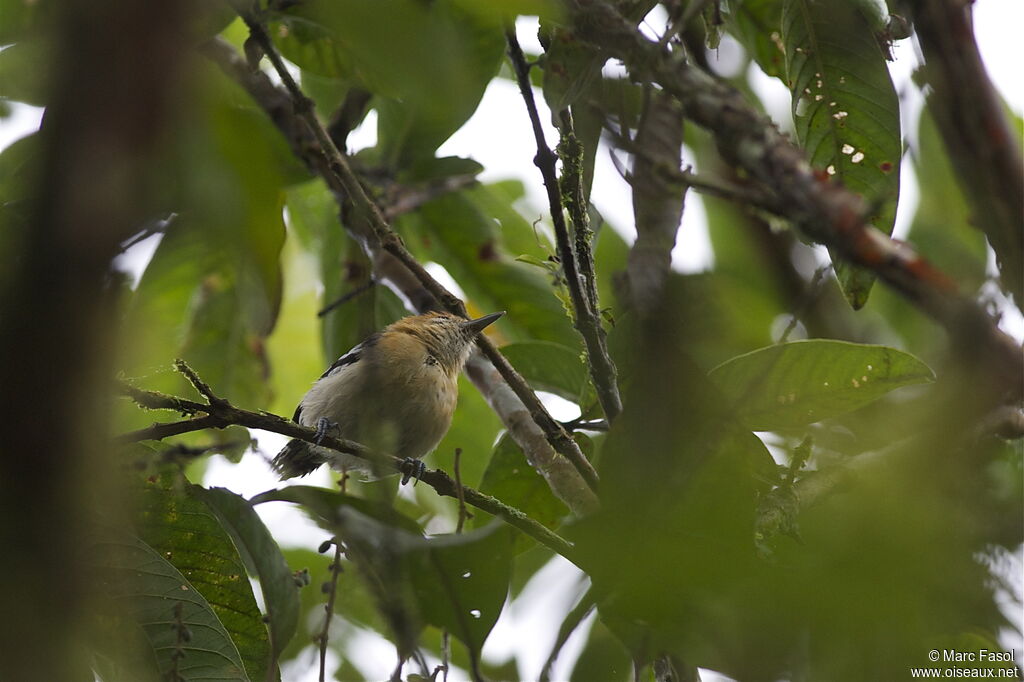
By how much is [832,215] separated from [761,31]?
287 centimetres

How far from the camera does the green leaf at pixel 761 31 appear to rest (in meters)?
3.89

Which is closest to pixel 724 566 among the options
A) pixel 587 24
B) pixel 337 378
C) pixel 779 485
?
pixel 779 485

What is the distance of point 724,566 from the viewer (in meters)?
1.35

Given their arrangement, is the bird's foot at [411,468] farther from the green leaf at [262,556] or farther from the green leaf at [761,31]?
the green leaf at [761,31]

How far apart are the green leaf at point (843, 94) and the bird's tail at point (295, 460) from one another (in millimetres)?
3259

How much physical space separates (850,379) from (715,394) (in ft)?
4.65

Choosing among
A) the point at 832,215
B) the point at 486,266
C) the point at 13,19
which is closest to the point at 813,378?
the point at 832,215

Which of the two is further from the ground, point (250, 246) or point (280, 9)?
point (280, 9)

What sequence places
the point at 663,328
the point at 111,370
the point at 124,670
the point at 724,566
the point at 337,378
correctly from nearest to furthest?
1. the point at 111,370
2. the point at 724,566
3. the point at 663,328
4. the point at 124,670
5. the point at 337,378

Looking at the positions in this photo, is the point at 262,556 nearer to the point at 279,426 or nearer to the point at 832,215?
the point at 279,426

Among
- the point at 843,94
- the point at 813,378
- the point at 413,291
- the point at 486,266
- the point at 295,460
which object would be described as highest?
the point at 486,266

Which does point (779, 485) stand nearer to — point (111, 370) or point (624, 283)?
point (624, 283)

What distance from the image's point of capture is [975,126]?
1.17 m

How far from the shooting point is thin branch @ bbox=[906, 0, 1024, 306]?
115 cm
